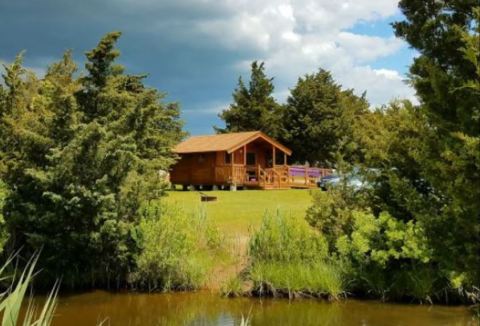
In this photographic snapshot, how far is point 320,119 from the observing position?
Answer: 47.2 metres

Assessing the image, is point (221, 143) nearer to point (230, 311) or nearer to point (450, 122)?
point (230, 311)

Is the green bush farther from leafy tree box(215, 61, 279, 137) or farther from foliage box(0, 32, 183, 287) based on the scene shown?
leafy tree box(215, 61, 279, 137)

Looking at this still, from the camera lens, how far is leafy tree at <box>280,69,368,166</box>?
46250 mm

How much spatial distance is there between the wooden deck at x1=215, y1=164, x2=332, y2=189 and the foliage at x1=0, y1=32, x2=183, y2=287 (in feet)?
69.7

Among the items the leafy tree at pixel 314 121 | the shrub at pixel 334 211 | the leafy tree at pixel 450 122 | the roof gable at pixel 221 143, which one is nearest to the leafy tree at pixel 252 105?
the leafy tree at pixel 314 121

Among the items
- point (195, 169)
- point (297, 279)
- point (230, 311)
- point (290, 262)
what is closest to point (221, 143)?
point (195, 169)

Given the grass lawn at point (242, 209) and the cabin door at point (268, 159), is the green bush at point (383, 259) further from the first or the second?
the cabin door at point (268, 159)

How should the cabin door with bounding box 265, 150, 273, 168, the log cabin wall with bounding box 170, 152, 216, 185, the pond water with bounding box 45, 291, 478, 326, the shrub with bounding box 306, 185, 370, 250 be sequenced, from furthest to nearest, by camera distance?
the cabin door with bounding box 265, 150, 273, 168, the log cabin wall with bounding box 170, 152, 216, 185, the shrub with bounding box 306, 185, 370, 250, the pond water with bounding box 45, 291, 478, 326

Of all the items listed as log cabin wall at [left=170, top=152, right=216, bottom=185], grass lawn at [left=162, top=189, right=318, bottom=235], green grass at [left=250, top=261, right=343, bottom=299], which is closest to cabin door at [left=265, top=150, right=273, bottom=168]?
log cabin wall at [left=170, top=152, right=216, bottom=185]

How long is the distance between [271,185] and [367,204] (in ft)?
73.2

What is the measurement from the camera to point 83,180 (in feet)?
43.0

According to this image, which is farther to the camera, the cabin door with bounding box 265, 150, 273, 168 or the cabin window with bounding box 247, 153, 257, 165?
the cabin door with bounding box 265, 150, 273, 168

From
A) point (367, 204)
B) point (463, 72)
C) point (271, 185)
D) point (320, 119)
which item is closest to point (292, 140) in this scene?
point (320, 119)

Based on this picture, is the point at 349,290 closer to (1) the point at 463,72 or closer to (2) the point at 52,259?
(2) the point at 52,259
